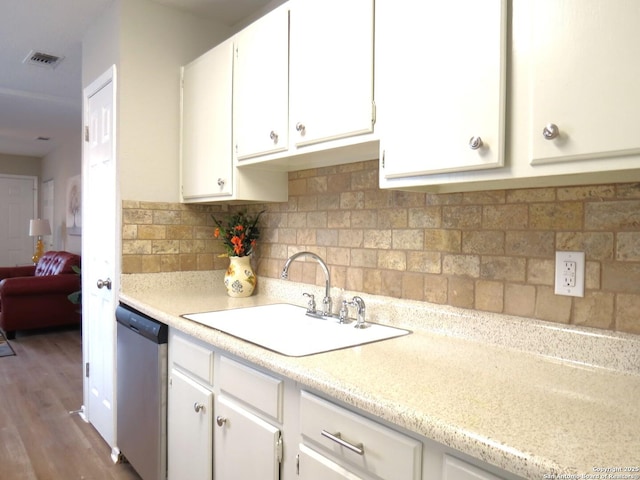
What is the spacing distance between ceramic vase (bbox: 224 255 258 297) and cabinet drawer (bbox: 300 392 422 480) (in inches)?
46.6

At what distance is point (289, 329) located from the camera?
175 centimetres

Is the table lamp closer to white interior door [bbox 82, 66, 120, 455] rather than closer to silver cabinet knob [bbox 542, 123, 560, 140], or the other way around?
white interior door [bbox 82, 66, 120, 455]

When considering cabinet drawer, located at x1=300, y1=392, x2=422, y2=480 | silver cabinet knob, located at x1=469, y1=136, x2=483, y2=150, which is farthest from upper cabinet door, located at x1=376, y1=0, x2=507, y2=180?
cabinet drawer, located at x1=300, y1=392, x2=422, y2=480

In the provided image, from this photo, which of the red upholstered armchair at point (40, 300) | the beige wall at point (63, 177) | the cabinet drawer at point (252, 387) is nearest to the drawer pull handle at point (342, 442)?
the cabinet drawer at point (252, 387)

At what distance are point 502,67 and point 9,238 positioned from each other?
835 cm

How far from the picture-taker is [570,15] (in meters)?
0.94

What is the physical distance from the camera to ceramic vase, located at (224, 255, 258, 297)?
227cm

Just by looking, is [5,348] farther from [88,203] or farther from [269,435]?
[269,435]

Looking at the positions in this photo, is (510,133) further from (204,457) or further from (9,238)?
(9,238)

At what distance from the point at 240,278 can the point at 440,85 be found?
1453mm

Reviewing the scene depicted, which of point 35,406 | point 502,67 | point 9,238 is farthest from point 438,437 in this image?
point 9,238

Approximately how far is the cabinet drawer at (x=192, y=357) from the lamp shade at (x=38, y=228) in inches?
232

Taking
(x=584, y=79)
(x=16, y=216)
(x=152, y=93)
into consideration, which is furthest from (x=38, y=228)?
(x=584, y=79)

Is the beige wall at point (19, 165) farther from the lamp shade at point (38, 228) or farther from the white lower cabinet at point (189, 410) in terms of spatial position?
the white lower cabinet at point (189, 410)
